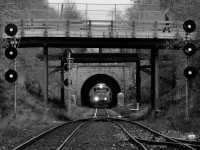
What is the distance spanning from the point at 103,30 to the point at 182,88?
8.48m

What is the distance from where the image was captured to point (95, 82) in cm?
7469

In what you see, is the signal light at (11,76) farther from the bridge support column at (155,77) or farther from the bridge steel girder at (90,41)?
the bridge support column at (155,77)

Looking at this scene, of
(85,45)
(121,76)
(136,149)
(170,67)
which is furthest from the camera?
(121,76)

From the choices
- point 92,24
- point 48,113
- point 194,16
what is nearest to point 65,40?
point 92,24

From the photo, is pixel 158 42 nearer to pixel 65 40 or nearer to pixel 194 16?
pixel 65 40

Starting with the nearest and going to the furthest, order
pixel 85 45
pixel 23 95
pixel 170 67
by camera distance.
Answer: pixel 85 45 → pixel 23 95 → pixel 170 67

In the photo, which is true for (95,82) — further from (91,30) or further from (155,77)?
(91,30)

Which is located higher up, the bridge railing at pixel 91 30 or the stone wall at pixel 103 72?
the bridge railing at pixel 91 30

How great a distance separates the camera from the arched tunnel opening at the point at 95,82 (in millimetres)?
69375

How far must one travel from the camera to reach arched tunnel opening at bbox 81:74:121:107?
2731 inches

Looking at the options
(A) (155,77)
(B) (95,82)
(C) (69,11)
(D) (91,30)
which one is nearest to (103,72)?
(B) (95,82)

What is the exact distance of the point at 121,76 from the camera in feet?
214

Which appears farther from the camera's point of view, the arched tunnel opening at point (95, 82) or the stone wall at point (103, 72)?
the arched tunnel opening at point (95, 82)

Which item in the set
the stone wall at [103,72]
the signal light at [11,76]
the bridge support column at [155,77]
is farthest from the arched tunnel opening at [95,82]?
the signal light at [11,76]
